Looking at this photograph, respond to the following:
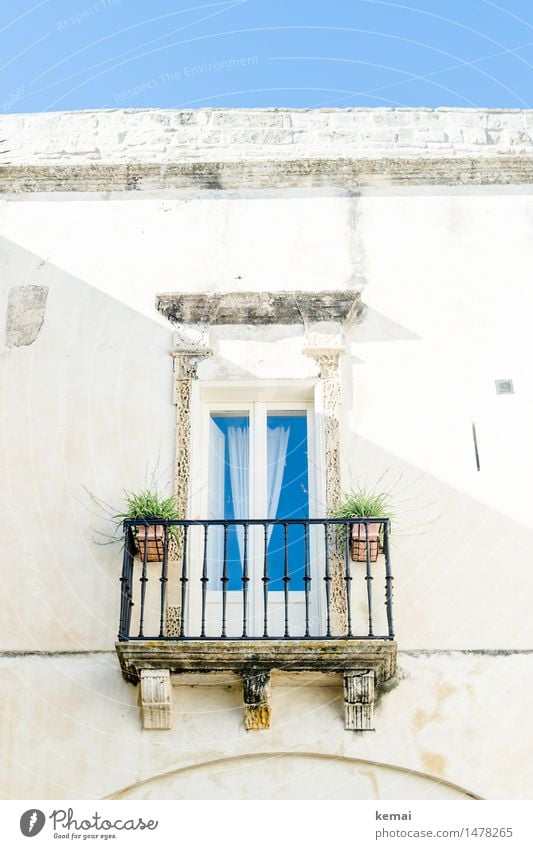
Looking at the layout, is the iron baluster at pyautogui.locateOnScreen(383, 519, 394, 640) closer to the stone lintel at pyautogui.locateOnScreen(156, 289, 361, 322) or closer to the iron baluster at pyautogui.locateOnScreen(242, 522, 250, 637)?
the iron baluster at pyautogui.locateOnScreen(242, 522, 250, 637)

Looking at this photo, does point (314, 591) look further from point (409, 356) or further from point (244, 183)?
point (244, 183)

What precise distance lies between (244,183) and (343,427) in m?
2.35

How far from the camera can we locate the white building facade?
26.7ft

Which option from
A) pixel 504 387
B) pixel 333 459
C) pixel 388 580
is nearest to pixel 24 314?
pixel 333 459

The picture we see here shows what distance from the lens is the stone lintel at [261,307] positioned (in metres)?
9.62

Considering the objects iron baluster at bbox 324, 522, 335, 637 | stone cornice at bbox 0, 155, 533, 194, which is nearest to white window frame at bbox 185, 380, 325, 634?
iron baluster at bbox 324, 522, 335, 637

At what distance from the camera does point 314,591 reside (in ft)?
29.0

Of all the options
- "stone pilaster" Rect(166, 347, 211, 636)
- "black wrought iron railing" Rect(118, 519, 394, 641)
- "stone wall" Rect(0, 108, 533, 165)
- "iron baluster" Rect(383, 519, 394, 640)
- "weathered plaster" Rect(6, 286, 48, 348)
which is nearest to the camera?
"iron baluster" Rect(383, 519, 394, 640)

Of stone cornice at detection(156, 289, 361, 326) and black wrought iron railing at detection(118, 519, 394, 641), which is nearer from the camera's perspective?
black wrought iron railing at detection(118, 519, 394, 641)

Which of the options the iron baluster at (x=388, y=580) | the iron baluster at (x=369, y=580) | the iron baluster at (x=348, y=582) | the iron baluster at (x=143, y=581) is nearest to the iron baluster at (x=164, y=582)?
the iron baluster at (x=143, y=581)

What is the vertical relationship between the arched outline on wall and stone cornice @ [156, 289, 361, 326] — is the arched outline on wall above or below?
below

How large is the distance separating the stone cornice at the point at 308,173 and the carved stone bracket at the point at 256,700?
13.7 ft

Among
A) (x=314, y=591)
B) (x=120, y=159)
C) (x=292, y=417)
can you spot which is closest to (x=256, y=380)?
(x=292, y=417)

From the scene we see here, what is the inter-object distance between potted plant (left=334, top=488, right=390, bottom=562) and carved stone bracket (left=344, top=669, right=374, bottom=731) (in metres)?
0.92
